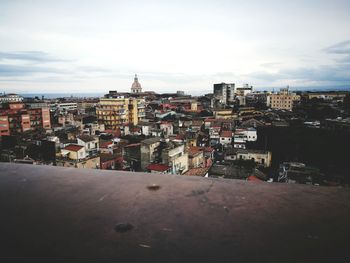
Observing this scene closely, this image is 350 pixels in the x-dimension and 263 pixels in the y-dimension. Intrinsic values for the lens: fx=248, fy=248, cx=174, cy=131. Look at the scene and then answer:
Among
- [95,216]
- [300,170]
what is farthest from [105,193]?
[300,170]

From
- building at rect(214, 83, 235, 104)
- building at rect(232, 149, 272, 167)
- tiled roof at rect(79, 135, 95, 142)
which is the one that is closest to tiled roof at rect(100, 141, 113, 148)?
tiled roof at rect(79, 135, 95, 142)

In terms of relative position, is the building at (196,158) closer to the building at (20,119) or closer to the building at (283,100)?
the building at (20,119)

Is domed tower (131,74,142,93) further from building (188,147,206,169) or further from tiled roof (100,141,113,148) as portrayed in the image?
building (188,147,206,169)

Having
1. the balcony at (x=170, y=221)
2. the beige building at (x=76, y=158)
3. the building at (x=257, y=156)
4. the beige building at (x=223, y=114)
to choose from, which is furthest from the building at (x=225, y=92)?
the balcony at (x=170, y=221)

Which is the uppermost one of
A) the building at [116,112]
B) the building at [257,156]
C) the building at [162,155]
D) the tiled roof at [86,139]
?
the building at [116,112]

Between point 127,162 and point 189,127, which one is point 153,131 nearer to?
point 189,127

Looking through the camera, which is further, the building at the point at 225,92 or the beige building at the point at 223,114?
the building at the point at 225,92
